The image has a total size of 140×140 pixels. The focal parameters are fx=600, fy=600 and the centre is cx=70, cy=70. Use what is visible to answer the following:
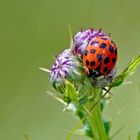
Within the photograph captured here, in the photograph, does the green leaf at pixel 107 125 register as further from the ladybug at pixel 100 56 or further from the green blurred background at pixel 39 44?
the green blurred background at pixel 39 44

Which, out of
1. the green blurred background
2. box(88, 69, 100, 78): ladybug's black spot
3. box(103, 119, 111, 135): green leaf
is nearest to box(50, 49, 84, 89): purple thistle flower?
box(88, 69, 100, 78): ladybug's black spot

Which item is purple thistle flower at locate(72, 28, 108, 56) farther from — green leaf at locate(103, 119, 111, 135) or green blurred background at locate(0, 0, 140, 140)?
green blurred background at locate(0, 0, 140, 140)

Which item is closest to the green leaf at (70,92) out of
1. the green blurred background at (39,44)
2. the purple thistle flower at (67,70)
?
the purple thistle flower at (67,70)

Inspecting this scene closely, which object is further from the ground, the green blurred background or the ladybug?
the green blurred background

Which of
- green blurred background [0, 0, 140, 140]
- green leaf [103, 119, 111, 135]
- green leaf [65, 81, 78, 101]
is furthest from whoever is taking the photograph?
green blurred background [0, 0, 140, 140]

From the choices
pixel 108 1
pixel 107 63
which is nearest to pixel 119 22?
pixel 108 1

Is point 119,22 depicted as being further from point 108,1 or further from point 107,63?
point 107,63
